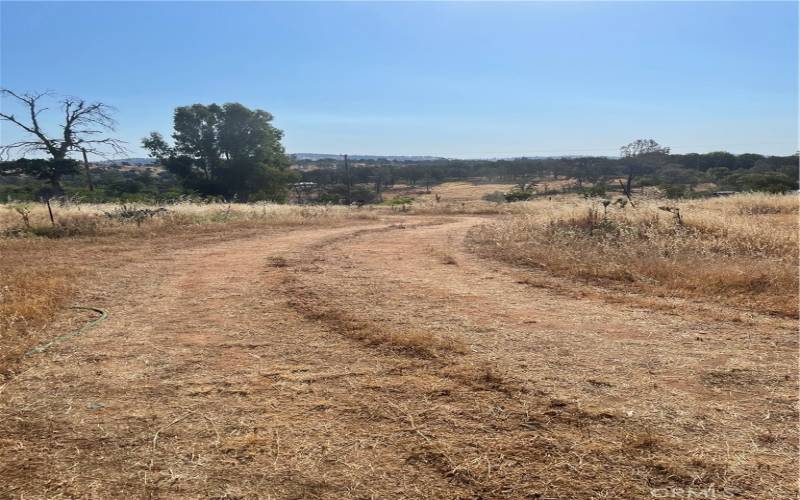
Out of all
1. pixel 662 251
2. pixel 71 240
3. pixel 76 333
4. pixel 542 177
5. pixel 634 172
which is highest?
pixel 542 177

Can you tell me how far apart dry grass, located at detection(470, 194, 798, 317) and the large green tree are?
63.4ft

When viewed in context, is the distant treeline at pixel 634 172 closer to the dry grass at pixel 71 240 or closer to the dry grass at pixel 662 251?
the dry grass at pixel 71 240

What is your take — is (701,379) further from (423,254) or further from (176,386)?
(423,254)

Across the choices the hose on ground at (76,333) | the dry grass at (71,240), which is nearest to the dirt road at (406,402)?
the hose on ground at (76,333)

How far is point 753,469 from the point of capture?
94.1 inches

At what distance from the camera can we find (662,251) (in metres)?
7.83

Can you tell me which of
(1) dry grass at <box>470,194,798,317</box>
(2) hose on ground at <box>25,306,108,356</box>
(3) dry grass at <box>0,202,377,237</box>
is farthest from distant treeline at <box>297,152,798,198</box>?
(2) hose on ground at <box>25,306,108,356</box>

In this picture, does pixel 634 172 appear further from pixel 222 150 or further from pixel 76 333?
pixel 76 333

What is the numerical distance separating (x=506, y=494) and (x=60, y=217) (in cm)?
1456

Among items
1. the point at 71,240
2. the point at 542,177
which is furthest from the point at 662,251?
the point at 542,177

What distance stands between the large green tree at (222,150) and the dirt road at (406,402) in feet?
77.7

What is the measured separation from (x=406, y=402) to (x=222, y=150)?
91.4 ft

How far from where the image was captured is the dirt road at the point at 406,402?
241 centimetres

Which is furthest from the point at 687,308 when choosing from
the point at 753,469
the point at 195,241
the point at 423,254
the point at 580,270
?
the point at 195,241
